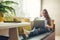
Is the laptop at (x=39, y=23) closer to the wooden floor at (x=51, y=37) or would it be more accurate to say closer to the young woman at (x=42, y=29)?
the young woman at (x=42, y=29)

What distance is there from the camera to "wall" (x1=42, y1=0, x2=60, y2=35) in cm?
296

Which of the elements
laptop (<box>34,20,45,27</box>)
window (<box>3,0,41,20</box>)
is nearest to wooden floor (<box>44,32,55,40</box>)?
laptop (<box>34,20,45,27</box>)

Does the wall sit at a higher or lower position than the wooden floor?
higher

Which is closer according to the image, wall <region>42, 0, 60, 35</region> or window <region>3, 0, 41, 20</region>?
window <region>3, 0, 41, 20</region>

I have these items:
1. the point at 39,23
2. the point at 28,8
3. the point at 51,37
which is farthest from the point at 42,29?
the point at 28,8

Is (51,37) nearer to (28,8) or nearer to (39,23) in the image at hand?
(39,23)

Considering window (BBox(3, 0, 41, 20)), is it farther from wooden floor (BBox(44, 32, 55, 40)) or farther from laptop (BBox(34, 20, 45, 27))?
wooden floor (BBox(44, 32, 55, 40))

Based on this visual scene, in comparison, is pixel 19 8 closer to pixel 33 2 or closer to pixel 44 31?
pixel 33 2

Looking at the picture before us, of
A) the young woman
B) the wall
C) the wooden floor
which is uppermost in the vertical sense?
the wall

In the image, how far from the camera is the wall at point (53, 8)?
296cm

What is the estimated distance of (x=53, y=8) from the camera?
10.0 feet

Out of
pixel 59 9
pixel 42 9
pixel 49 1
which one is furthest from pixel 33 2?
pixel 59 9

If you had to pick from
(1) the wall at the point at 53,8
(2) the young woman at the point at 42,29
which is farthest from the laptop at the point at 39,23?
(1) the wall at the point at 53,8

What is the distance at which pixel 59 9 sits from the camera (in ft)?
10.8
